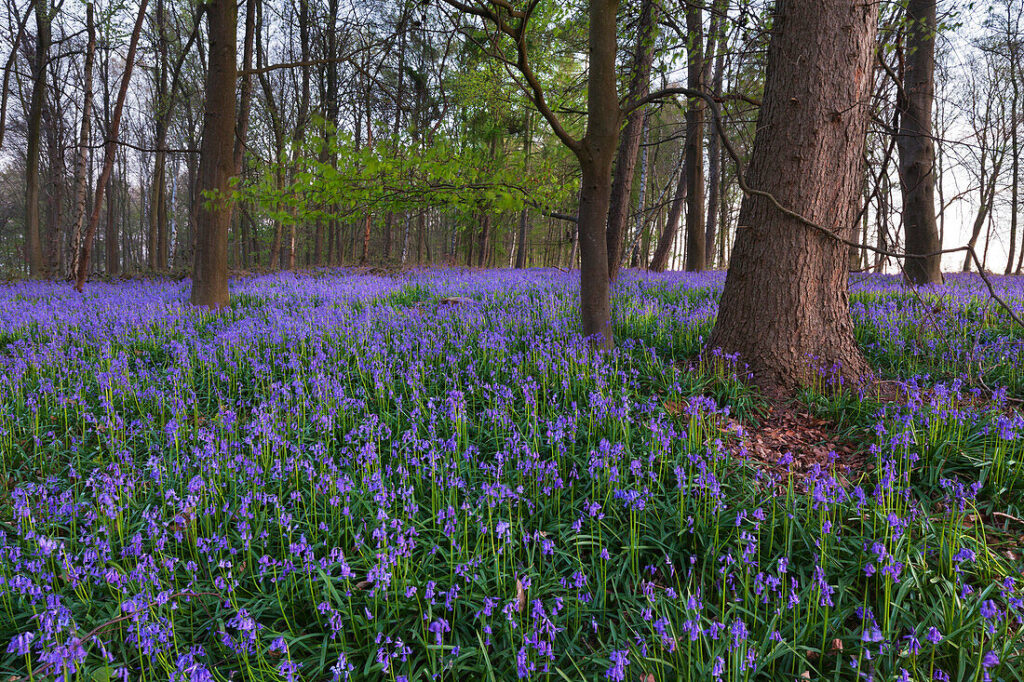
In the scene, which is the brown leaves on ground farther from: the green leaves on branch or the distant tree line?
the green leaves on branch

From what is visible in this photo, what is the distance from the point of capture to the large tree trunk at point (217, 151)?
8.33 metres

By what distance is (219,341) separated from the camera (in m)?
5.86

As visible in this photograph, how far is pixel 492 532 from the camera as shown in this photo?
2611 millimetres

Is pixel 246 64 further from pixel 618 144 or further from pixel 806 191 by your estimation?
pixel 806 191

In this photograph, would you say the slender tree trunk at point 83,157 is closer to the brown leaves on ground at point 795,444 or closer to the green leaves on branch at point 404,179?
the green leaves on branch at point 404,179

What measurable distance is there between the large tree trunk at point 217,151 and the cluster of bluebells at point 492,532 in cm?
357

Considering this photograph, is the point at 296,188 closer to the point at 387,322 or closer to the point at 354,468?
the point at 387,322

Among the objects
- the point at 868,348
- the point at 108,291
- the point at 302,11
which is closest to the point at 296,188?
the point at 868,348


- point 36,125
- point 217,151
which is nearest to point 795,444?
point 217,151

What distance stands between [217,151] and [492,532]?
28.8ft

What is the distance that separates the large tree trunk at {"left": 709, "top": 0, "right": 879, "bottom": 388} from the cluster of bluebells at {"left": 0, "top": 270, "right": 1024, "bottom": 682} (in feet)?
1.84

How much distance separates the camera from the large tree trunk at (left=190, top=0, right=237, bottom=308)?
8.33m

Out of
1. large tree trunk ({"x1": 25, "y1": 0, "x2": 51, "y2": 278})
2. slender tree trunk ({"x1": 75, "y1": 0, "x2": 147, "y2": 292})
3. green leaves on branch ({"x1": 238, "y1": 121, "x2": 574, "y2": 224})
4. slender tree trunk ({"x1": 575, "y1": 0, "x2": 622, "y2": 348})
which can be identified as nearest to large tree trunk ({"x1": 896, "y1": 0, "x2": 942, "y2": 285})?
slender tree trunk ({"x1": 575, "y1": 0, "x2": 622, "y2": 348})

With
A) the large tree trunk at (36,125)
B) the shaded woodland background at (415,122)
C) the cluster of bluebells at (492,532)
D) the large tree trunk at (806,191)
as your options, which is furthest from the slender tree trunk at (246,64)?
the large tree trunk at (806,191)
